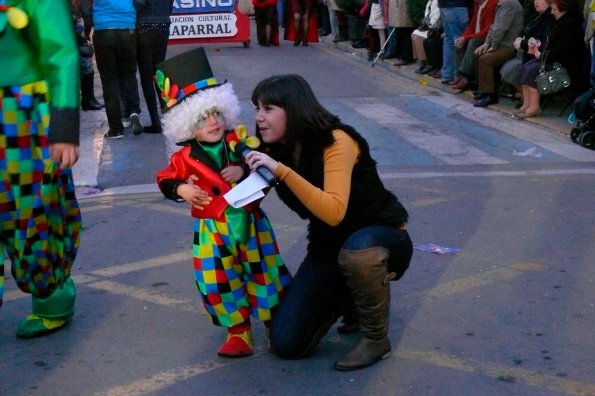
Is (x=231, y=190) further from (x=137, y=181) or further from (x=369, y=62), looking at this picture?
(x=369, y=62)

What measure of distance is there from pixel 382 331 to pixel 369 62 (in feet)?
43.4

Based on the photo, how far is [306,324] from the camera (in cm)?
411

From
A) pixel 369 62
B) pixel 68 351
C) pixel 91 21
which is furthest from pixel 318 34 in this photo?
pixel 68 351

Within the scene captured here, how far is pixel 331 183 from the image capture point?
389 centimetres

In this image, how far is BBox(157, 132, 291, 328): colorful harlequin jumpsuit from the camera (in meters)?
4.03

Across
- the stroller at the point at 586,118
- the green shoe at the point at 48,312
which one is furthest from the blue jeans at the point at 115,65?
the green shoe at the point at 48,312

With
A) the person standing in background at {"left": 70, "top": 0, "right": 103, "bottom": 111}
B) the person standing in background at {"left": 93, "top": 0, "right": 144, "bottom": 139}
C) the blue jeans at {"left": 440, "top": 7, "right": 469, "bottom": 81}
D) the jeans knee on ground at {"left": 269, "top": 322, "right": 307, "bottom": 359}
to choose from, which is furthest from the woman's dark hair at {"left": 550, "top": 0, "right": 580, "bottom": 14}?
the jeans knee on ground at {"left": 269, "top": 322, "right": 307, "bottom": 359}

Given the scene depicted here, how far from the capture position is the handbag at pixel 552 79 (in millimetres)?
10078

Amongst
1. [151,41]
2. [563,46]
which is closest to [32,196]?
[151,41]

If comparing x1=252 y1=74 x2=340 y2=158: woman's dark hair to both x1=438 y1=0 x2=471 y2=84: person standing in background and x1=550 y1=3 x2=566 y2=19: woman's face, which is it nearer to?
x1=550 y1=3 x2=566 y2=19: woman's face

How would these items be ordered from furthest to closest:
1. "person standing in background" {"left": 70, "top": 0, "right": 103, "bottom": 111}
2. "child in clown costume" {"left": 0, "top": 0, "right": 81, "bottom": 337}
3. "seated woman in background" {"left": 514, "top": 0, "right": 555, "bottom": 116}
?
"seated woman in background" {"left": 514, "top": 0, "right": 555, "bottom": 116}, "person standing in background" {"left": 70, "top": 0, "right": 103, "bottom": 111}, "child in clown costume" {"left": 0, "top": 0, "right": 81, "bottom": 337}

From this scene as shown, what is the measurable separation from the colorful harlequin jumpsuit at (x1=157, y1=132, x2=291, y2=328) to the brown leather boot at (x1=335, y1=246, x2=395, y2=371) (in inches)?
14.0

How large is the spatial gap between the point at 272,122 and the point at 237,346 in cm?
96

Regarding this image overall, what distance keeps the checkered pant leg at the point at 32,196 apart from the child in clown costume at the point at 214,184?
1.50ft
